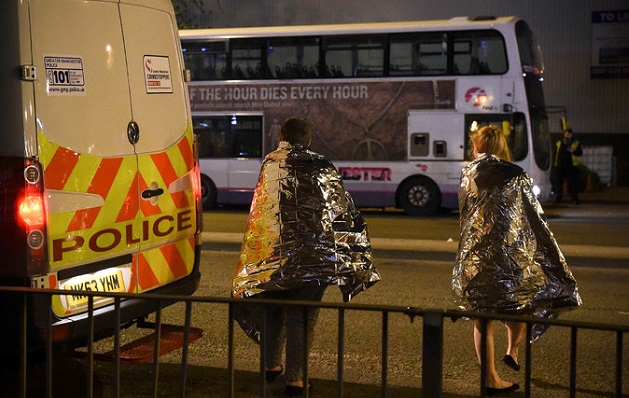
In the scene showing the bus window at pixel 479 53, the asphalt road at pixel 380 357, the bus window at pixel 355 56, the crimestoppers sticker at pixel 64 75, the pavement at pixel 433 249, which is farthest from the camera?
the bus window at pixel 355 56

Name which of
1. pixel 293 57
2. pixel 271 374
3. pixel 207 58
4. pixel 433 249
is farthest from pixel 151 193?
pixel 207 58

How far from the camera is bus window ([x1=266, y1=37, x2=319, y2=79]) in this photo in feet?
58.9

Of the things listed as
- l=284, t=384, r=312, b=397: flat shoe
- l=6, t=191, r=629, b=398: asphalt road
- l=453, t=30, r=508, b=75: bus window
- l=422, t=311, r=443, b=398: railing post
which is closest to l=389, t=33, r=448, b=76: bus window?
l=453, t=30, r=508, b=75: bus window

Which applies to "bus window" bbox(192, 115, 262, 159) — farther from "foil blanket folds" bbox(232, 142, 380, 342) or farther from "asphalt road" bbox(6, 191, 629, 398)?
"foil blanket folds" bbox(232, 142, 380, 342)

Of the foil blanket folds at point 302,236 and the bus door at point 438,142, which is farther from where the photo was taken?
the bus door at point 438,142

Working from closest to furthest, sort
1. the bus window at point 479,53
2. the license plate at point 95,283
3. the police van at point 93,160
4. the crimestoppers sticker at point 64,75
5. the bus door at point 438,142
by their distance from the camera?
the police van at point 93,160
the crimestoppers sticker at point 64,75
the license plate at point 95,283
the bus window at point 479,53
the bus door at point 438,142

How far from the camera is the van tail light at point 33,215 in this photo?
4590 mm

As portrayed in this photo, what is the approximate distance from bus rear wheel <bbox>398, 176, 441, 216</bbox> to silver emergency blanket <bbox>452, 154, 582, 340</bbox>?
12.0 m

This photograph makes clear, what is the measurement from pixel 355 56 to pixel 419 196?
3.15 metres

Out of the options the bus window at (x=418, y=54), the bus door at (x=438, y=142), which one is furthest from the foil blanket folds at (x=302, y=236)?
the bus window at (x=418, y=54)

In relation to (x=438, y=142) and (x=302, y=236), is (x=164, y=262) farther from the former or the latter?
(x=438, y=142)

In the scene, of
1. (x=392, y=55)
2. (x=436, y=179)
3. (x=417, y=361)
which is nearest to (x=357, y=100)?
(x=392, y=55)

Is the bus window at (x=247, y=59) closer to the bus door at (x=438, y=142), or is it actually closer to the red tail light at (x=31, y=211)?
the bus door at (x=438, y=142)

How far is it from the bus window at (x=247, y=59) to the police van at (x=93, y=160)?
41.1 ft
